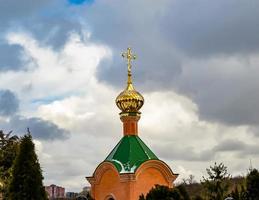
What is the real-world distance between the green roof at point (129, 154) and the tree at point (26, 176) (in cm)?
773

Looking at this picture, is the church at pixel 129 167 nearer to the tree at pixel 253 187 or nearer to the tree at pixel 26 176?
the tree at pixel 253 187

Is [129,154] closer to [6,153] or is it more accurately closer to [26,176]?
[6,153]

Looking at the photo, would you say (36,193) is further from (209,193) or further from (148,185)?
(209,193)

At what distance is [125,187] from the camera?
88.7 ft

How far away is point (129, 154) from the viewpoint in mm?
27594

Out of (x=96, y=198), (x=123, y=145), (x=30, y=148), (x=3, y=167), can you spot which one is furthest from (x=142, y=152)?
(x=30, y=148)

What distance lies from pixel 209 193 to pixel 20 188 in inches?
437

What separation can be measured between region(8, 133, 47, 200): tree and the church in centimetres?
762

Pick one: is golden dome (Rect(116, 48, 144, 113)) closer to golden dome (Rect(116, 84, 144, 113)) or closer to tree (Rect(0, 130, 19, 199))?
golden dome (Rect(116, 84, 144, 113))

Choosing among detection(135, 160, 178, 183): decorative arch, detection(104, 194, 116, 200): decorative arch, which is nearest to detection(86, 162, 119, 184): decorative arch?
detection(104, 194, 116, 200): decorative arch

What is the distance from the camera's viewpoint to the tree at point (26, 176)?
1956 cm

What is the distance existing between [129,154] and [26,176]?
8.67 m

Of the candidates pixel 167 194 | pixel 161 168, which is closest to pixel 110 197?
pixel 161 168

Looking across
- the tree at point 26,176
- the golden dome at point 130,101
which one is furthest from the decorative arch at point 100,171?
the tree at point 26,176
